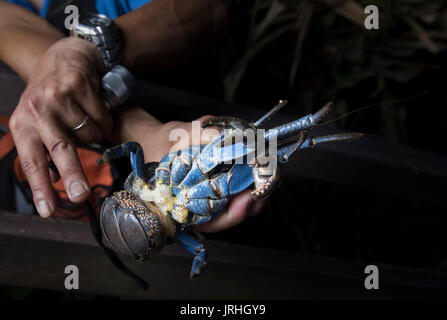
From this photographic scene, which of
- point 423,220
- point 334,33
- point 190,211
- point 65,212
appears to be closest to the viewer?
point 190,211

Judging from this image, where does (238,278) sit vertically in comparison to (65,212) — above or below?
below

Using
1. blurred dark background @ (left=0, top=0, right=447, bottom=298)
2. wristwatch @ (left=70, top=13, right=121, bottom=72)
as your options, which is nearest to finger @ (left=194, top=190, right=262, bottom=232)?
wristwatch @ (left=70, top=13, right=121, bottom=72)

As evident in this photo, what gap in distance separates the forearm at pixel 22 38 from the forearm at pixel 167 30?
0.58 ft

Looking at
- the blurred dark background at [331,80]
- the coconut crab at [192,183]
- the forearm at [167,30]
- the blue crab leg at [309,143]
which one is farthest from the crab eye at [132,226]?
the blurred dark background at [331,80]

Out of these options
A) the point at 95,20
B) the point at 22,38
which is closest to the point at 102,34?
the point at 95,20

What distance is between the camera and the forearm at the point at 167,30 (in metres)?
0.97

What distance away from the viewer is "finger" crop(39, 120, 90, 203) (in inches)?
26.5

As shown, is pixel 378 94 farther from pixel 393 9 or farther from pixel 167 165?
pixel 167 165

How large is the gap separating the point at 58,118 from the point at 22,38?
0.91 ft

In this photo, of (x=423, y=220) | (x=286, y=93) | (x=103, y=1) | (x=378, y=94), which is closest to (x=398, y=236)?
(x=423, y=220)

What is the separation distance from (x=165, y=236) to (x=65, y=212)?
0.45m

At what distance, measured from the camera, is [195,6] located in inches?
40.4

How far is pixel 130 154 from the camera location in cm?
72

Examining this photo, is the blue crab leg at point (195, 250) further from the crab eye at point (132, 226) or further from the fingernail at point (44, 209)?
the fingernail at point (44, 209)
